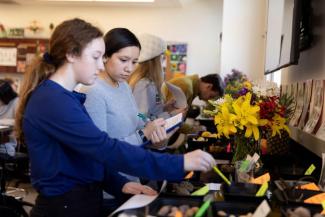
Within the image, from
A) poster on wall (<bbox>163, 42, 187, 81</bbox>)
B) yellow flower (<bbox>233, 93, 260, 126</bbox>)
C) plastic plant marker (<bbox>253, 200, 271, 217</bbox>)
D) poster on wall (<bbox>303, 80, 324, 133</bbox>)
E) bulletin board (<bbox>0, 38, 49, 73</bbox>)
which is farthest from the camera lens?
bulletin board (<bbox>0, 38, 49, 73</bbox>)

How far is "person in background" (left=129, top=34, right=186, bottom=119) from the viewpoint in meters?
2.38

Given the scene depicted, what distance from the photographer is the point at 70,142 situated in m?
1.09

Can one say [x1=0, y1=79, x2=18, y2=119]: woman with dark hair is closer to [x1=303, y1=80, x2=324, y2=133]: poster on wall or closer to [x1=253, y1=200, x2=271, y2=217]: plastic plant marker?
[x1=303, y1=80, x2=324, y2=133]: poster on wall

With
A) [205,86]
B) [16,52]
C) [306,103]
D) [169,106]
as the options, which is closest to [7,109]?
[205,86]

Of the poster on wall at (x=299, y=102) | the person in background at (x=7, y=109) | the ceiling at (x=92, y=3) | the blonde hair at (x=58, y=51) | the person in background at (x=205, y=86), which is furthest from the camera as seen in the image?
the ceiling at (x=92, y=3)

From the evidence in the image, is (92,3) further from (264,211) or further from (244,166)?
(264,211)

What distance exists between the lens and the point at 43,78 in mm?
1213

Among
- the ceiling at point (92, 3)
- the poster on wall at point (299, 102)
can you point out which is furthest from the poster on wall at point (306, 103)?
the ceiling at point (92, 3)

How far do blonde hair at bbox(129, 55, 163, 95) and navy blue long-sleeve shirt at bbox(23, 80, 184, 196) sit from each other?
4.19ft

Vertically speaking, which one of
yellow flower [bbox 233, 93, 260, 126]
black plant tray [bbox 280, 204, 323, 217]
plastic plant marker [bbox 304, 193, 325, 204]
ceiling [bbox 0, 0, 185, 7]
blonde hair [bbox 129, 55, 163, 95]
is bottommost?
plastic plant marker [bbox 304, 193, 325, 204]

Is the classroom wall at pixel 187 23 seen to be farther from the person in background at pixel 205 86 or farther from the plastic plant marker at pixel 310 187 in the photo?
the plastic plant marker at pixel 310 187

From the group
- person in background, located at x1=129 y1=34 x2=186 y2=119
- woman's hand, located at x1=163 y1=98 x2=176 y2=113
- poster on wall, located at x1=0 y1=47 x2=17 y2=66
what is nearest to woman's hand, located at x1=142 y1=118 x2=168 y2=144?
person in background, located at x1=129 y1=34 x2=186 y2=119

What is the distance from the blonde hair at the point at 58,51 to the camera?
3.92 ft

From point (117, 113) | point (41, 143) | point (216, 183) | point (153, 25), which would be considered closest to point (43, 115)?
point (41, 143)
